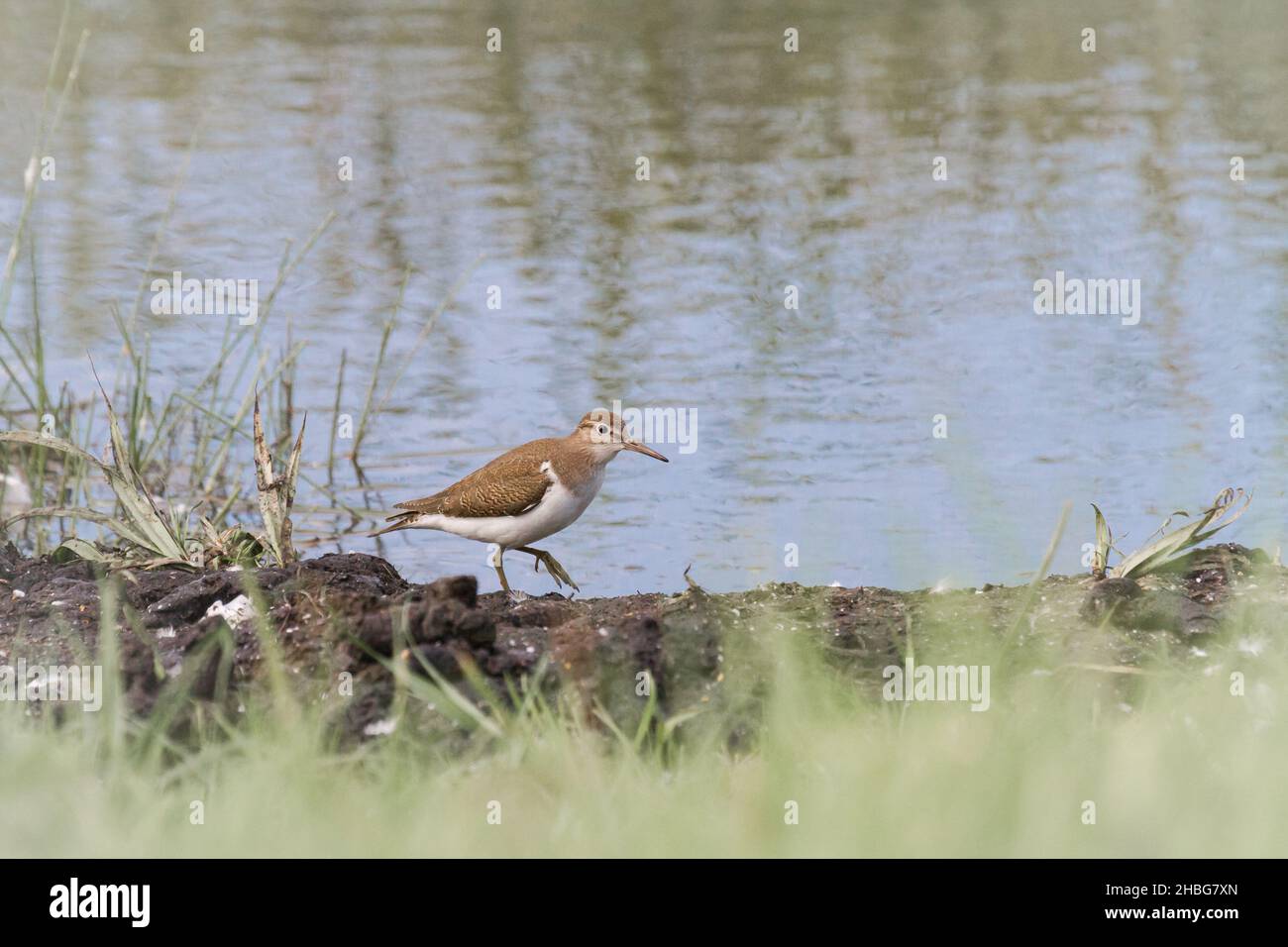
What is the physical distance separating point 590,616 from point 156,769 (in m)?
1.51

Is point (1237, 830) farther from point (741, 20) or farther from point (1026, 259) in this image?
point (741, 20)

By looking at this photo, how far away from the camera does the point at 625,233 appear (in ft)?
35.0

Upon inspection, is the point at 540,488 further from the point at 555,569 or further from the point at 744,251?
the point at 744,251

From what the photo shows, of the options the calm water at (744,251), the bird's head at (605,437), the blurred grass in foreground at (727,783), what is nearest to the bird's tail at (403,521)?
the calm water at (744,251)

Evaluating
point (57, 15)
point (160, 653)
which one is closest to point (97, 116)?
point (57, 15)

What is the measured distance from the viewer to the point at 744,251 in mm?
10203

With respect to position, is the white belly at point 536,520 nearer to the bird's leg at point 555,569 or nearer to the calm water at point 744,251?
the bird's leg at point 555,569

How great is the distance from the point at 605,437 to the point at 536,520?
1.34 feet

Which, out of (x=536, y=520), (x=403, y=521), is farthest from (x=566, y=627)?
(x=403, y=521)

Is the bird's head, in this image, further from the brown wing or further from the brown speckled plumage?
the brown wing

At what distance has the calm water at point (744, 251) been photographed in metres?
7.24

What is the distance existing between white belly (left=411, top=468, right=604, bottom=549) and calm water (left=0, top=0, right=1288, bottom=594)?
0.42 meters

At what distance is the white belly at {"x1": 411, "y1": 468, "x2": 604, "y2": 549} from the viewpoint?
245 inches

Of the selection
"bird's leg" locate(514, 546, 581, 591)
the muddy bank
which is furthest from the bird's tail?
the muddy bank
